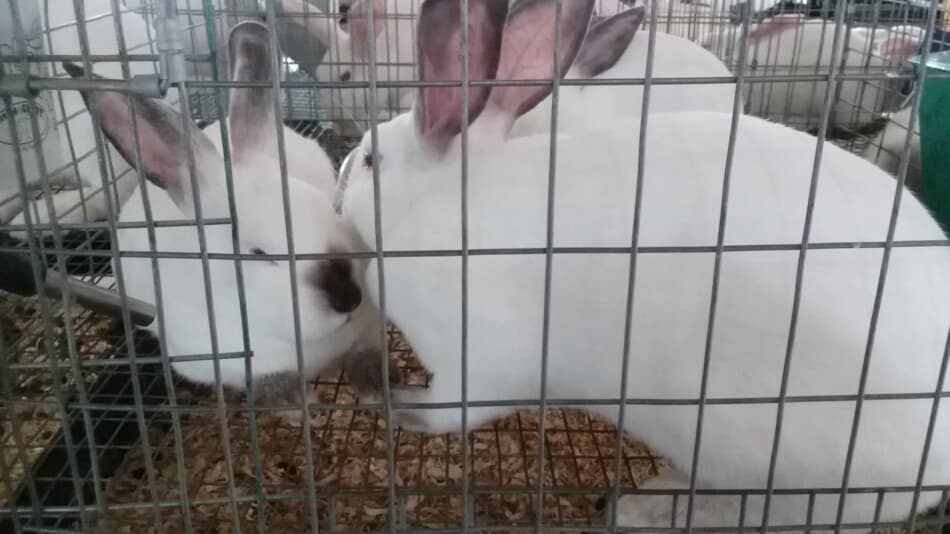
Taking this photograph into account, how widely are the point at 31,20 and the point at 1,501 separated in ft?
2.41

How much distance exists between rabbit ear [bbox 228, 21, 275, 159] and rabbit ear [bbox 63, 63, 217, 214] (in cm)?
14

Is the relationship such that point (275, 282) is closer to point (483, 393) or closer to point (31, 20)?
point (483, 393)

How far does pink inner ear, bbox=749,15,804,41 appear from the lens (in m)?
2.32

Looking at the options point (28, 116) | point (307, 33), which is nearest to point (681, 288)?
point (28, 116)

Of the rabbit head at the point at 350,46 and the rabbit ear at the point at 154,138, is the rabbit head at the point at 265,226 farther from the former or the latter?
the rabbit head at the point at 350,46

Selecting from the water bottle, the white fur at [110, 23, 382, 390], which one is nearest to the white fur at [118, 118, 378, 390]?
the white fur at [110, 23, 382, 390]

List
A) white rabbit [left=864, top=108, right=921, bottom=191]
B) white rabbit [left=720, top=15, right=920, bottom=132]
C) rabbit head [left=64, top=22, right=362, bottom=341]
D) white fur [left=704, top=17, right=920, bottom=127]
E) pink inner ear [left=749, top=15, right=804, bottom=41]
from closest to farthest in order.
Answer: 1. rabbit head [left=64, top=22, right=362, bottom=341]
2. white rabbit [left=864, top=108, right=921, bottom=191]
3. white rabbit [left=720, top=15, right=920, bottom=132]
4. white fur [left=704, top=17, right=920, bottom=127]
5. pink inner ear [left=749, top=15, right=804, bottom=41]

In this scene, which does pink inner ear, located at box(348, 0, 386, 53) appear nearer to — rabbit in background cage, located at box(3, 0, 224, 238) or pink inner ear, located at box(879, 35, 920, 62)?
rabbit in background cage, located at box(3, 0, 224, 238)

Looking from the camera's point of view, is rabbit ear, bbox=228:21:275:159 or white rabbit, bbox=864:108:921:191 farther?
white rabbit, bbox=864:108:921:191

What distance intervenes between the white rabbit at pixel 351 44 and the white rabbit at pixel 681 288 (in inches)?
52.1

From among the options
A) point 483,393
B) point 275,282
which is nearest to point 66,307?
point 275,282

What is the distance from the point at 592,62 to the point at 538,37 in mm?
602

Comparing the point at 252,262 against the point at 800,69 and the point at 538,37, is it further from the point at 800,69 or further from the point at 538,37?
the point at 800,69

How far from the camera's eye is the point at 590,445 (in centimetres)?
134
